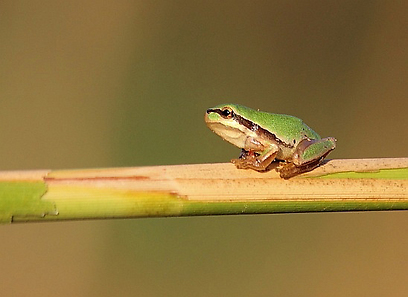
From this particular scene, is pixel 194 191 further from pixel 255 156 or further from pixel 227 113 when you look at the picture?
pixel 227 113

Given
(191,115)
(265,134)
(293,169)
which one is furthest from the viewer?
(191,115)

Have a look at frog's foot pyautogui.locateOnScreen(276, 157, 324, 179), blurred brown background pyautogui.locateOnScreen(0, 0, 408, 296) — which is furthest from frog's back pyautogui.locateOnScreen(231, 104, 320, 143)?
blurred brown background pyautogui.locateOnScreen(0, 0, 408, 296)

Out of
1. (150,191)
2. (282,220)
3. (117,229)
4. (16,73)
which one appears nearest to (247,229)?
(282,220)

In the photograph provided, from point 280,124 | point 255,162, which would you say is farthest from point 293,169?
point 280,124

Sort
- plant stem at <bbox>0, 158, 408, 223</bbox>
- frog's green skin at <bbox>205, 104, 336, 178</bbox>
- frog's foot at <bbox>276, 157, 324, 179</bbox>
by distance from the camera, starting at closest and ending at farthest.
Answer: plant stem at <bbox>0, 158, 408, 223</bbox> < frog's foot at <bbox>276, 157, 324, 179</bbox> < frog's green skin at <bbox>205, 104, 336, 178</bbox>

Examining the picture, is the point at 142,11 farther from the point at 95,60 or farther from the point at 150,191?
the point at 150,191

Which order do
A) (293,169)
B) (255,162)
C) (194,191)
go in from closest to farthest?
(194,191) < (293,169) < (255,162)

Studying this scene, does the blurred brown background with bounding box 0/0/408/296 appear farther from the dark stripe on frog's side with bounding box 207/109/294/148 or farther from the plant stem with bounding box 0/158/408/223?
the plant stem with bounding box 0/158/408/223
